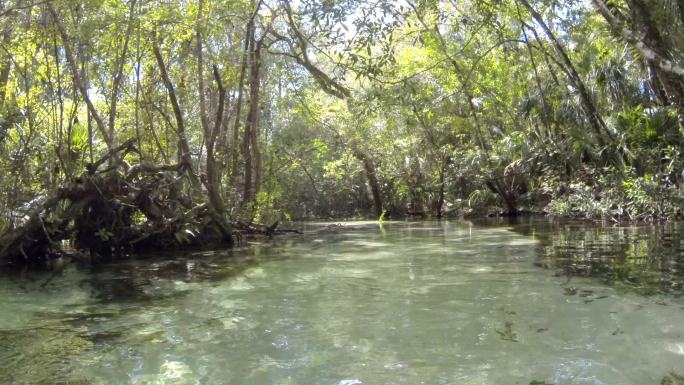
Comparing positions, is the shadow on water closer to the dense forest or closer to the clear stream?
the clear stream

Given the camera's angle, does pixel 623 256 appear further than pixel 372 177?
No

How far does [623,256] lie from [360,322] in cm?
413

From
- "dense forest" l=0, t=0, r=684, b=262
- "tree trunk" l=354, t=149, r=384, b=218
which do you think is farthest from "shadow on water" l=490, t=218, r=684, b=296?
"tree trunk" l=354, t=149, r=384, b=218

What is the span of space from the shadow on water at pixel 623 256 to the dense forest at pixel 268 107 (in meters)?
2.27

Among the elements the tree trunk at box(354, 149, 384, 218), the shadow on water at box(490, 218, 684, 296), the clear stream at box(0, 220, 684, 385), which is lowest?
the clear stream at box(0, 220, 684, 385)

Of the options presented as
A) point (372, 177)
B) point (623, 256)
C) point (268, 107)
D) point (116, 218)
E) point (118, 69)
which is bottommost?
point (623, 256)

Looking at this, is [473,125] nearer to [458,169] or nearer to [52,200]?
[458,169]

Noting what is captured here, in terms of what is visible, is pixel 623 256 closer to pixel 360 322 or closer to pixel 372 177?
pixel 360 322

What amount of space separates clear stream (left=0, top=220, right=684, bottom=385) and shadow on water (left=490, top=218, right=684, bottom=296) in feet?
0.12

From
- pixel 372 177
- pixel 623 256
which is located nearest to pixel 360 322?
pixel 623 256

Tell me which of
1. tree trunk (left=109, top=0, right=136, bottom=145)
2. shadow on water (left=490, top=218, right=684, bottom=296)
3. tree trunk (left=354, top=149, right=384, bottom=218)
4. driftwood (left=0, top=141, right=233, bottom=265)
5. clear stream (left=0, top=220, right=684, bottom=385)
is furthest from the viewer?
tree trunk (left=354, top=149, right=384, bottom=218)

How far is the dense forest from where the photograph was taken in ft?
25.5

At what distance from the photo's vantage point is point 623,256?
6461 mm

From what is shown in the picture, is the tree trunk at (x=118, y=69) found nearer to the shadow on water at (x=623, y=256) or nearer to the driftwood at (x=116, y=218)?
the driftwood at (x=116, y=218)
